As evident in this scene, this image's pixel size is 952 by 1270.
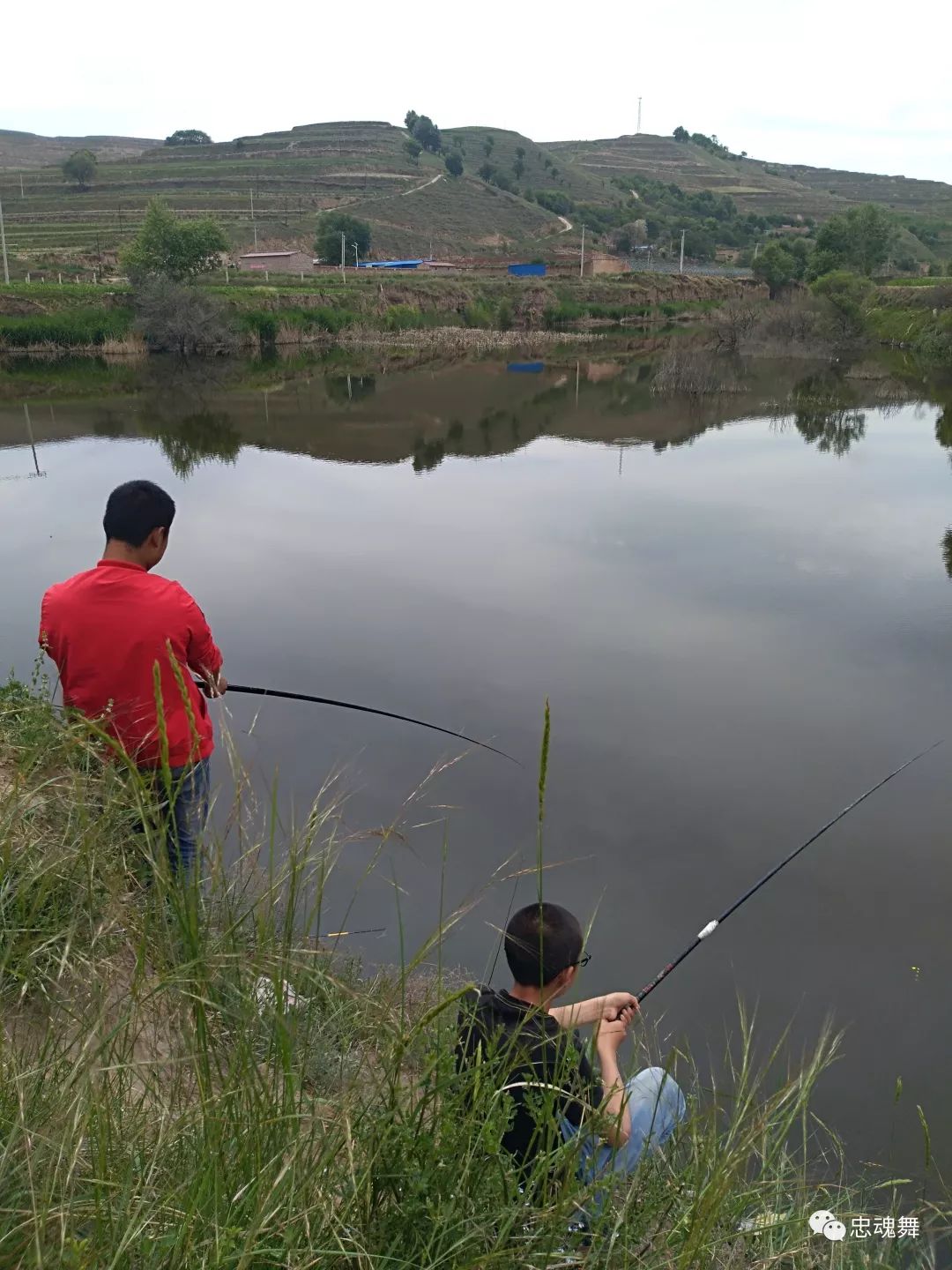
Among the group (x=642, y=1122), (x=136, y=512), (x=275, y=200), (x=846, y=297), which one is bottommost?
(x=642, y=1122)

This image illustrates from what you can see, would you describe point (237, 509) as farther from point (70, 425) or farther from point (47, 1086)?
point (47, 1086)

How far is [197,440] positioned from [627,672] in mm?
11426

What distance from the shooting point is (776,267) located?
2154 inches

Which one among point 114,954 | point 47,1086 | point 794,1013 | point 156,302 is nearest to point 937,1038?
point 794,1013

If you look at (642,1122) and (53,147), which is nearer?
(642,1122)

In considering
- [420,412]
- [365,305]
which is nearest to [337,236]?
[365,305]

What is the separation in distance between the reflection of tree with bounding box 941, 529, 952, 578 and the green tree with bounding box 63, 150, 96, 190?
261 ft

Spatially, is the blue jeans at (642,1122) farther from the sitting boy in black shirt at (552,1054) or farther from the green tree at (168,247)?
the green tree at (168,247)

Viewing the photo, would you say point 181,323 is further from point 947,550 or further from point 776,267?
point 776,267

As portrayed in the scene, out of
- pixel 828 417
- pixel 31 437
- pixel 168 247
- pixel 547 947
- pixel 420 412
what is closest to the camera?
pixel 547 947

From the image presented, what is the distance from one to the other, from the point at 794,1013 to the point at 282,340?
3476 centimetres

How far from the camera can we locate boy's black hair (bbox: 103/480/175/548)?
113 inches

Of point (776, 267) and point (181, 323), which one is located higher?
point (776, 267)

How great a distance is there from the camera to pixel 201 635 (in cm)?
298
